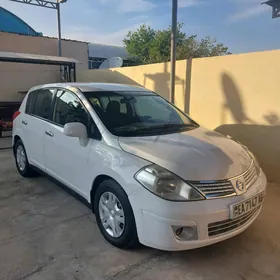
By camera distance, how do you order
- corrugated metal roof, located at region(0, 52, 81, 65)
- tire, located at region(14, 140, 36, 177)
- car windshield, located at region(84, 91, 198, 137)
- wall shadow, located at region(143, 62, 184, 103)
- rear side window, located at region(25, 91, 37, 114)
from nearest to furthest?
car windshield, located at region(84, 91, 198, 137), rear side window, located at region(25, 91, 37, 114), tire, located at region(14, 140, 36, 177), wall shadow, located at region(143, 62, 184, 103), corrugated metal roof, located at region(0, 52, 81, 65)

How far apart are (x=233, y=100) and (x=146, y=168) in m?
3.69

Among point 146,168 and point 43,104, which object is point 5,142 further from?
point 146,168

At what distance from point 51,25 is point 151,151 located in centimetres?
1246

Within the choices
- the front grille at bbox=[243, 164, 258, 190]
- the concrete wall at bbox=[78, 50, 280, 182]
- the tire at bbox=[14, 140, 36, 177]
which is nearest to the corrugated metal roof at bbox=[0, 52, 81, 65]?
the concrete wall at bbox=[78, 50, 280, 182]

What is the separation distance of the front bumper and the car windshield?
2.89 ft

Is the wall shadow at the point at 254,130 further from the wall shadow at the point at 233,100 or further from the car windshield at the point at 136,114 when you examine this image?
the car windshield at the point at 136,114

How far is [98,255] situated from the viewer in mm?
2674

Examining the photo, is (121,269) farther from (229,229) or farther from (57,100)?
(57,100)

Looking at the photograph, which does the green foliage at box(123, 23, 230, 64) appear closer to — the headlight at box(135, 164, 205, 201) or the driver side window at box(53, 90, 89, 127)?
the driver side window at box(53, 90, 89, 127)

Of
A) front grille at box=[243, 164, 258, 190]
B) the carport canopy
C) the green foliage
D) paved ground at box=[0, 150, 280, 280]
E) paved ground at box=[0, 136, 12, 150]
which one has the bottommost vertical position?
paved ground at box=[0, 136, 12, 150]

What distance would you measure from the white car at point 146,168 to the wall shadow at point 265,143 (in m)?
2.04

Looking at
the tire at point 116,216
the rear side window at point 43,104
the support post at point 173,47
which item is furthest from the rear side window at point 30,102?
the support post at point 173,47

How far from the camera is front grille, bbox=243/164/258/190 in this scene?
104 inches

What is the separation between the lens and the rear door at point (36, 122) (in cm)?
406
